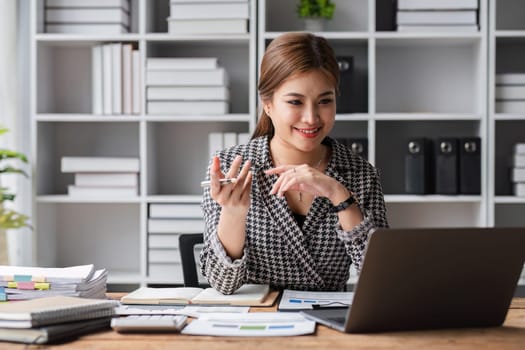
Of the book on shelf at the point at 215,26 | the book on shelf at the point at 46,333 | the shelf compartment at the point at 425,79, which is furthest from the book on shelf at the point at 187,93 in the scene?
the book on shelf at the point at 46,333

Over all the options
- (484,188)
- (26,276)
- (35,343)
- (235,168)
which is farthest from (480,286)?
(484,188)

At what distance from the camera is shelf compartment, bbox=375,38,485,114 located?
11.6 ft

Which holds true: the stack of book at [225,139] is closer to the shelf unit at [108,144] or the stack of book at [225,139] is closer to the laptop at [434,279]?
the shelf unit at [108,144]

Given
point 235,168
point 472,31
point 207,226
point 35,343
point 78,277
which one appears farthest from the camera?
point 472,31

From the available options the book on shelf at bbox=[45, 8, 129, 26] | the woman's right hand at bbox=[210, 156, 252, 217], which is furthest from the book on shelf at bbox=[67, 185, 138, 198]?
the woman's right hand at bbox=[210, 156, 252, 217]

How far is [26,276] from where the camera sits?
1602 mm

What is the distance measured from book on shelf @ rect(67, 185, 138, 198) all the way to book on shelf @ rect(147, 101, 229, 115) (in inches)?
14.5

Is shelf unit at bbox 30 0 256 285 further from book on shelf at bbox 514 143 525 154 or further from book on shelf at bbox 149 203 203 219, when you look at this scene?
book on shelf at bbox 514 143 525 154

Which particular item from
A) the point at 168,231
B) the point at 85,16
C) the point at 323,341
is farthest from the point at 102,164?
the point at 323,341

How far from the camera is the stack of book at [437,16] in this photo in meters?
3.23

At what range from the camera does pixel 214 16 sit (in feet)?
10.6

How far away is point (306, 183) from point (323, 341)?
525 millimetres

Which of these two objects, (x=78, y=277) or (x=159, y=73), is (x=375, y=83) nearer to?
(x=159, y=73)

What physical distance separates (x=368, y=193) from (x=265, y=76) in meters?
0.42
